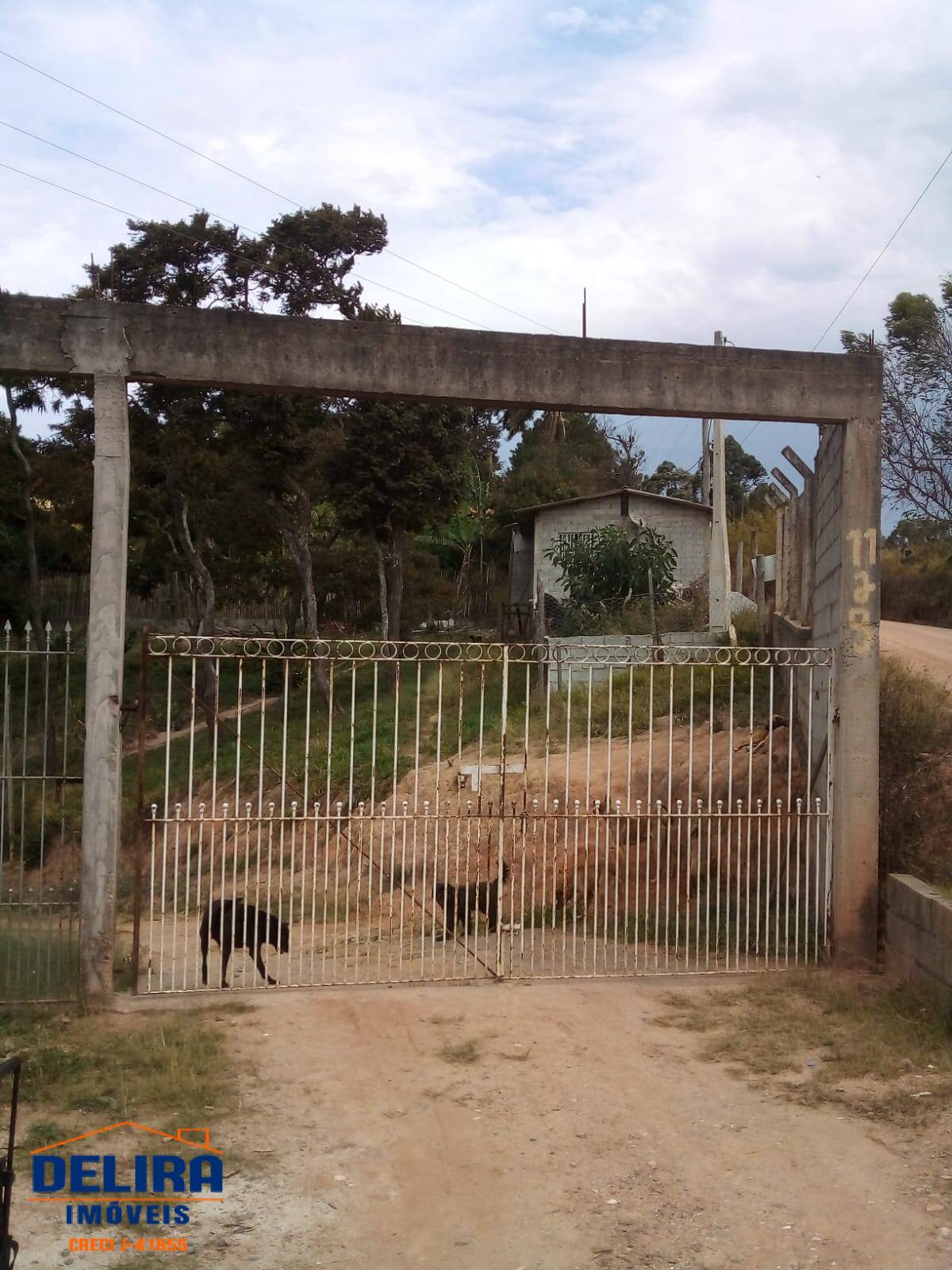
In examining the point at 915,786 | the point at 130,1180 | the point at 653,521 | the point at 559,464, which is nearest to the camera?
the point at 130,1180

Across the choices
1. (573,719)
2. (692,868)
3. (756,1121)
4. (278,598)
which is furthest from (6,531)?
(756,1121)

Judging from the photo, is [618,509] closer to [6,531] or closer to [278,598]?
[278,598]

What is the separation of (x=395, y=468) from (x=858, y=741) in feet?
40.8

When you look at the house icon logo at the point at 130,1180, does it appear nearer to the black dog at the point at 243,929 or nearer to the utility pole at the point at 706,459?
the black dog at the point at 243,929

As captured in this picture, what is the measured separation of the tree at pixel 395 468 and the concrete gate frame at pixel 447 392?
429 inches

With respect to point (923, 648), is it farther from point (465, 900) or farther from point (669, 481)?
point (669, 481)

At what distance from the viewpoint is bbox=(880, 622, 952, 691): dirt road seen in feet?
42.8

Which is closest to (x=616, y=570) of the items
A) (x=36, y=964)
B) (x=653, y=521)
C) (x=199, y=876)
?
(x=653, y=521)

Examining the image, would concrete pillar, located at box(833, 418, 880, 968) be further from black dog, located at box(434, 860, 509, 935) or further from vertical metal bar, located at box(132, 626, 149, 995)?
vertical metal bar, located at box(132, 626, 149, 995)

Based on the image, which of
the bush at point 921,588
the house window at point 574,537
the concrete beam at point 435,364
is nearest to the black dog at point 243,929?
the concrete beam at point 435,364

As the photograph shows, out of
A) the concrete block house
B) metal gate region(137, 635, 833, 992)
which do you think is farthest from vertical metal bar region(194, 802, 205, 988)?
the concrete block house

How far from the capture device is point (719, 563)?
670 inches

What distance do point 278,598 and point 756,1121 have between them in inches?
887

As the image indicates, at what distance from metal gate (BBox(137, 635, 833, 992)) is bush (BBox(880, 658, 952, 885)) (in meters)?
0.58
